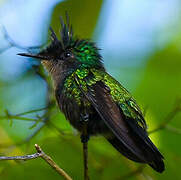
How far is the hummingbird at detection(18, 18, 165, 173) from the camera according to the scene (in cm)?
318

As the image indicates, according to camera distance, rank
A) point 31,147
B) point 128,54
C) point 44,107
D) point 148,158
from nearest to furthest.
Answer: point 148,158
point 31,147
point 44,107
point 128,54

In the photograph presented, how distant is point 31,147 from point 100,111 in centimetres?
87

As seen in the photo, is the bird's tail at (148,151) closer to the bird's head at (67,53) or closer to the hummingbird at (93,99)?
the hummingbird at (93,99)

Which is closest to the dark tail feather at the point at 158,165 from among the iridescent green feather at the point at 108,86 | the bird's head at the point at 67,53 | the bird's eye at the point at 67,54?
the iridescent green feather at the point at 108,86

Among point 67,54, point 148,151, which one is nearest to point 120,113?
point 148,151

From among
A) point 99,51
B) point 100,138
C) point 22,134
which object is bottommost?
point 22,134

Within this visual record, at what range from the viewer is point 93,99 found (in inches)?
134

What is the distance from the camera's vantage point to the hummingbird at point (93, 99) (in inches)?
125

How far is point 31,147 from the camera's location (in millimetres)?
3871

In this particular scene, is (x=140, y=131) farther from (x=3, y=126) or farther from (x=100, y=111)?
(x=3, y=126)

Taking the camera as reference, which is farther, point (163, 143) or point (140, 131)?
point (163, 143)

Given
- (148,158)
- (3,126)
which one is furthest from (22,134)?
(148,158)

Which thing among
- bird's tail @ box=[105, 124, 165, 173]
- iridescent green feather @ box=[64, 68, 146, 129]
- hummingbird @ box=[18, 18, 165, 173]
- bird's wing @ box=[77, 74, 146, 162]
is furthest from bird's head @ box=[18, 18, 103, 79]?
bird's tail @ box=[105, 124, 165, 173]

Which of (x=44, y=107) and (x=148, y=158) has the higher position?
(x=148, y=158)
